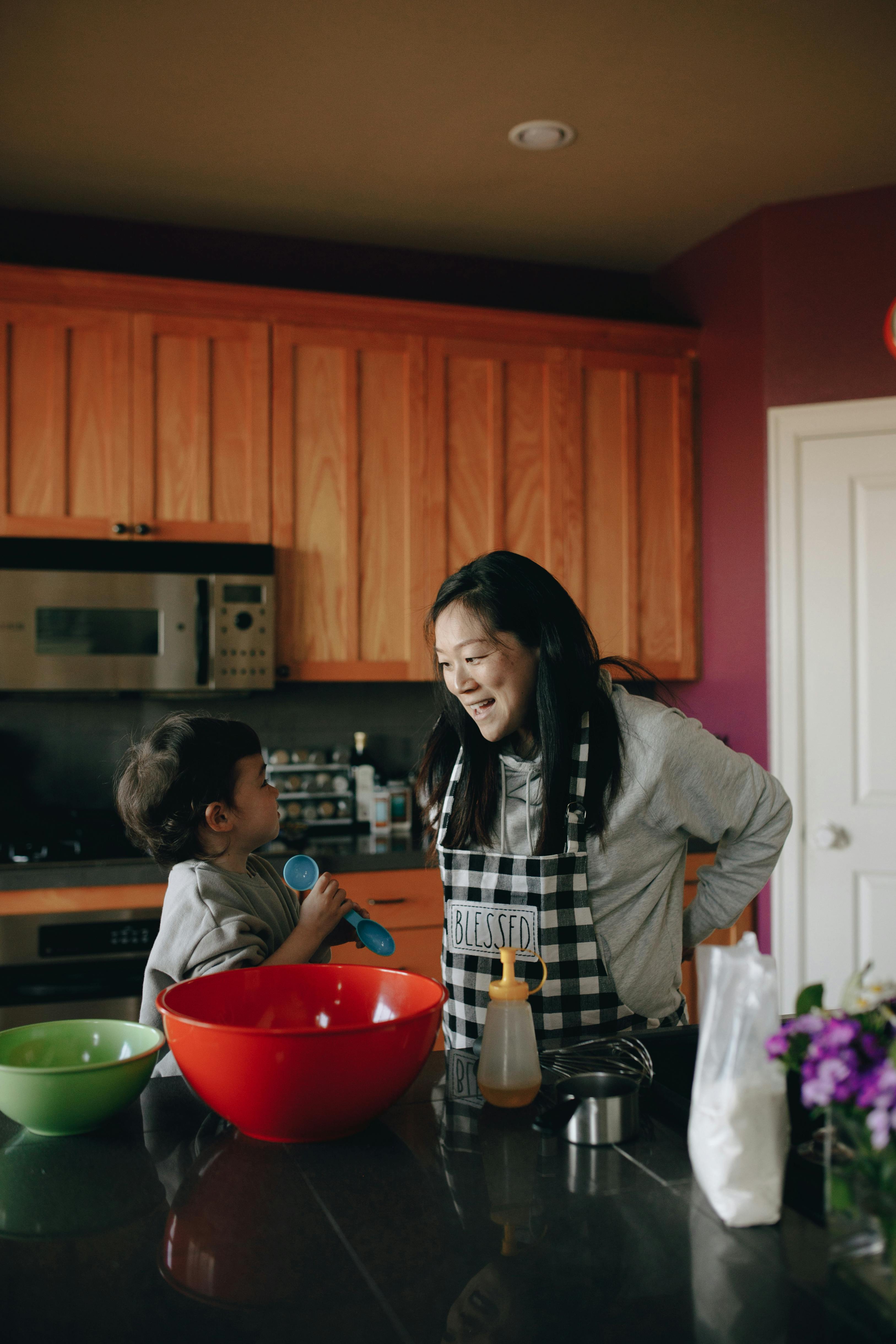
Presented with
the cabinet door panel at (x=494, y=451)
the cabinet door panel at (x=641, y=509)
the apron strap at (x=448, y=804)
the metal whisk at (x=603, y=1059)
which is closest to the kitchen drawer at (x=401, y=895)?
the cabinet door panel at (x=494, y=451)

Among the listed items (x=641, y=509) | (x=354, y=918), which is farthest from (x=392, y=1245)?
(x=641, y=509)

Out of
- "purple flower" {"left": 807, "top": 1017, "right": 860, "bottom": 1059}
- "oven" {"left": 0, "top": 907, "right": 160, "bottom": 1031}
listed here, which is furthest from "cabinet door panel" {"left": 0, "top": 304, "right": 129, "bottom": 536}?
"purple flower" {"left": 807, "top": 1017, "right": 860, "bottom": 1059}

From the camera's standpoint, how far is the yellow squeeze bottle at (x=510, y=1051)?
1099mm

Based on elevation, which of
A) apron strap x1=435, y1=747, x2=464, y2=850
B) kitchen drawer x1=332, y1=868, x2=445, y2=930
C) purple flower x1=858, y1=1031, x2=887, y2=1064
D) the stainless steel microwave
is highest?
the stainless steel microwave

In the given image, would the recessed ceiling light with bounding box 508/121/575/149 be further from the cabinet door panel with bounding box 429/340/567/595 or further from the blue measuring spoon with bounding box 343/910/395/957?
the blue measuring spoon with bounding box 343/910/395/957

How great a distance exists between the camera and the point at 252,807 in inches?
59.2

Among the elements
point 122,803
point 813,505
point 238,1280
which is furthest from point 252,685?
point 238,1280

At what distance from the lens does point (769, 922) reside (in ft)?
9.75

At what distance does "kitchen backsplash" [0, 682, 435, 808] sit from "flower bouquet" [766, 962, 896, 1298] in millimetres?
2458

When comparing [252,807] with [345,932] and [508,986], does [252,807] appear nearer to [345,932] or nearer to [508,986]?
[345,932]

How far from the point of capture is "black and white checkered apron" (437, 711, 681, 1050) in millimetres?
1486

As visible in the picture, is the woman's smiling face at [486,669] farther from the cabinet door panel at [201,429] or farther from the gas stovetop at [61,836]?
the cabinet door panel at [201,429]

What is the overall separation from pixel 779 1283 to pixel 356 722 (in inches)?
101

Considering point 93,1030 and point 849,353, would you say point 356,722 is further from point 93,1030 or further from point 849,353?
point 93,1030
